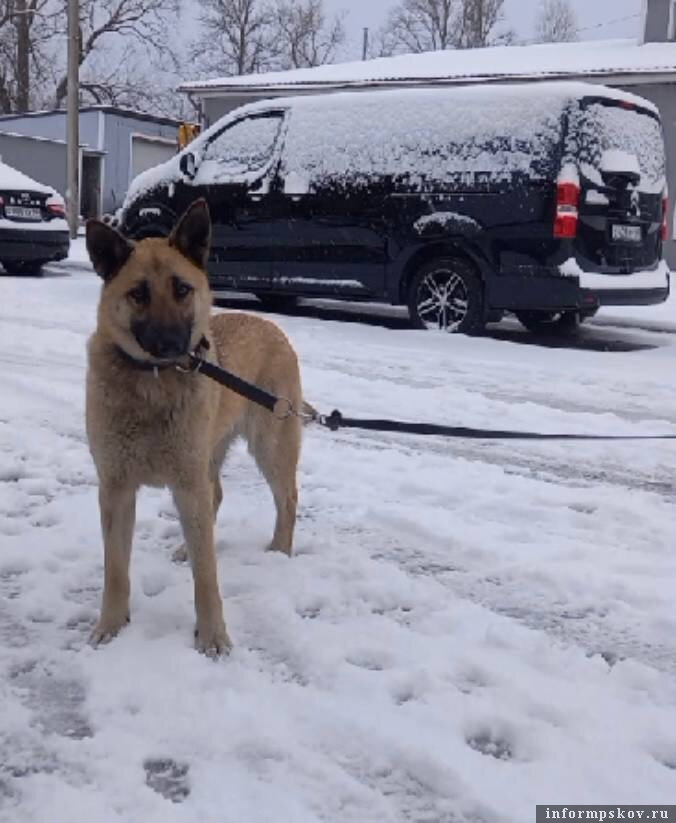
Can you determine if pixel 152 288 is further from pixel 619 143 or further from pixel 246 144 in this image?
pixel 246 144

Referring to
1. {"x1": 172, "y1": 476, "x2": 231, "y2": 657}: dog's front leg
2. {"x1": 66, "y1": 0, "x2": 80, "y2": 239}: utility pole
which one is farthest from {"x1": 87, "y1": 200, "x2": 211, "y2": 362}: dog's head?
{"x1": 66, "y1": 0, "x2": 80, "y2": 239}: utility pole

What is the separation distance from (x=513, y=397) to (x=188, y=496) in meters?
4.09

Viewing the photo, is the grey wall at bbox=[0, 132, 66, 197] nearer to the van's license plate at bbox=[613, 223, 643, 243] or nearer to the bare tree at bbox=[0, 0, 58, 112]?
the bare tree at bbox=[0, 0, 58, 112]

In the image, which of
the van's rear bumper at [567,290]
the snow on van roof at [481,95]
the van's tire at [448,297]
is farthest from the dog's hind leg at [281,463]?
the snow on van roof at [481,95]

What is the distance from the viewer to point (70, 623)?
310 cm

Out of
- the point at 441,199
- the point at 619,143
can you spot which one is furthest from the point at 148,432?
the point at 619,143

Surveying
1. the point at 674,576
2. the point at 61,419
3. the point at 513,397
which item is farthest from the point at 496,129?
the point at 674,576

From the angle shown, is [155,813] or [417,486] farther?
[417,486]

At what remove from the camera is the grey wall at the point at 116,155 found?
33312mm

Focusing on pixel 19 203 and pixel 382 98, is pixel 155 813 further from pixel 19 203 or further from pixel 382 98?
pixel 19 203

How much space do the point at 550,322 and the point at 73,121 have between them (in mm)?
16081

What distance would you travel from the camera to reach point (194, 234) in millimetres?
3014

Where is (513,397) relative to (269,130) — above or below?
below

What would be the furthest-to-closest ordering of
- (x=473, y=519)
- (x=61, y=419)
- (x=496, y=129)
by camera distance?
(x=496, y=129) → (x=61, y=419) → (x=473, y=519)
